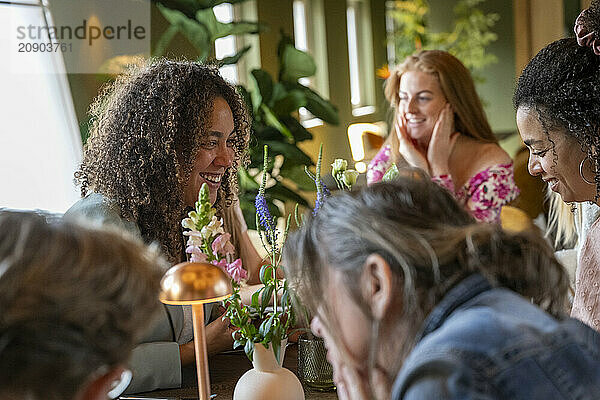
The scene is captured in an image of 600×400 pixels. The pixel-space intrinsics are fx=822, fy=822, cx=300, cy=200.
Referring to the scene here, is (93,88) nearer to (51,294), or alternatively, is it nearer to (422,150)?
(422,150)

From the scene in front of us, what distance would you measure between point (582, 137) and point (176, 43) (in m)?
2.76

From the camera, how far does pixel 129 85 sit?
2246mm

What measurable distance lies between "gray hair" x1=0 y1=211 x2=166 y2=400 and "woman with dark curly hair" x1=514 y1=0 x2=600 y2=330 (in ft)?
3.91

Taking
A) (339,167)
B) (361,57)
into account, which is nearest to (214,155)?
(339,167)

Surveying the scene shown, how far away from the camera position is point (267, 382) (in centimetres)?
158

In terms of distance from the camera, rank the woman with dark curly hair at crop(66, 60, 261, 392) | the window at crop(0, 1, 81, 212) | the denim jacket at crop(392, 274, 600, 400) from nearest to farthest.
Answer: the denim jacket at crop(392, 274, 600, 400) < the woman with dark curly hair at crop(66, 60, 261, 392) < the window at crop(0, 1, 81, 212)

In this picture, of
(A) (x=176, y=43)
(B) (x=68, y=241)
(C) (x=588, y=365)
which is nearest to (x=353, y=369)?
(C) (x=588, y=365)

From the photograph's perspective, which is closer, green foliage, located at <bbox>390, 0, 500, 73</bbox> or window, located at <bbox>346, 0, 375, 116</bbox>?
green foliage, located at <bbox>390, 0, 500, 73</bbox>

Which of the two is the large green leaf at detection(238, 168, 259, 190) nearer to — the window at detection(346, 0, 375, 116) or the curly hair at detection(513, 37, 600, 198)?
the curly hair at detection(513, 37, 600, 198)

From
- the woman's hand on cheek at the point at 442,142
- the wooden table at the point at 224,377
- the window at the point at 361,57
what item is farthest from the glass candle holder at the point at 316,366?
the window at the point at 361,57

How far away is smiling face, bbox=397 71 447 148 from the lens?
11.7 feet

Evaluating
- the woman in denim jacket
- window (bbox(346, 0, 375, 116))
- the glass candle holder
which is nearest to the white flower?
the glass candle holder

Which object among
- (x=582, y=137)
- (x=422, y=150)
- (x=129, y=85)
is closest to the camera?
(x=582, y=137)

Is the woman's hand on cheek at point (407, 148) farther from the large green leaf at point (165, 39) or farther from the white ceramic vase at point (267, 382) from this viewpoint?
the white ceramic vase at point (267, 382)
